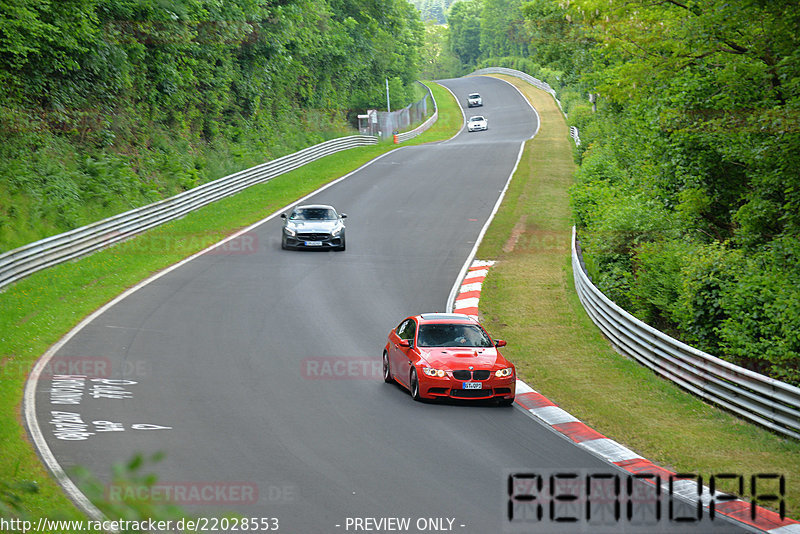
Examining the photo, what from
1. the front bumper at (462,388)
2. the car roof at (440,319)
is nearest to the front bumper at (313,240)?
the car roof at (440,319)

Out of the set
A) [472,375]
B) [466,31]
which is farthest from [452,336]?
[466,31]

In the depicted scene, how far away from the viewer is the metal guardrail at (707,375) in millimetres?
11336

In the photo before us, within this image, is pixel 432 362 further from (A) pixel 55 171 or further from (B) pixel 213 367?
(A) pixel 55 171

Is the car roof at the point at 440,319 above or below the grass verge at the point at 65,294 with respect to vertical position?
above

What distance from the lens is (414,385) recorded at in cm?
1366

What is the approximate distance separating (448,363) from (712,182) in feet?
31.6

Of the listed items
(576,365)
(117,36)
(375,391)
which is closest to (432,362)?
(375,391)

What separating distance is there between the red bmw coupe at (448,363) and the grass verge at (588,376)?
1.18 m

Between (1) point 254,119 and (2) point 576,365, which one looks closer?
(2) point 576,365

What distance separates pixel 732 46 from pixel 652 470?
10.0m

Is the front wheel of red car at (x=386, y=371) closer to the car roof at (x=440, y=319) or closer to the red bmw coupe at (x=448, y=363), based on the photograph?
the red bmw coupe at (x=448, y=363)

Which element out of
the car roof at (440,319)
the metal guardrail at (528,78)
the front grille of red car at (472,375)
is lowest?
the front grille of red car at (472,375)

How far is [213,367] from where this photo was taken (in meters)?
15.2

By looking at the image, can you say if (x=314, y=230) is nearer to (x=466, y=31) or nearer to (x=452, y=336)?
(x=452, y=336)
